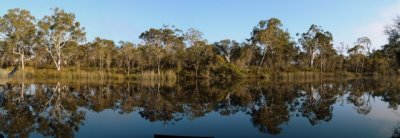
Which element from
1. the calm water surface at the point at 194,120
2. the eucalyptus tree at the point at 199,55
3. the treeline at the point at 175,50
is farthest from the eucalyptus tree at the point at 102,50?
the calm water surface at the point at 194,120

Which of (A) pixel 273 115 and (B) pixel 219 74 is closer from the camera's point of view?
(A) pixel 273 115

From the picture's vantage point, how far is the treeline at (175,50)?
51.2 meters

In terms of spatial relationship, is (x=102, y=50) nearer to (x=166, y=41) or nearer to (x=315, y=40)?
(x=166, y=41)

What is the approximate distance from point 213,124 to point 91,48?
57526 mm

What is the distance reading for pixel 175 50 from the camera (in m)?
55.1

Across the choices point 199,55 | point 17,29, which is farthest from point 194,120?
point 17,29

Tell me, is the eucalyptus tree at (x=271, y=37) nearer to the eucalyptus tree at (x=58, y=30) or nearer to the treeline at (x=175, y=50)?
the treeline at (x=175, y=50)

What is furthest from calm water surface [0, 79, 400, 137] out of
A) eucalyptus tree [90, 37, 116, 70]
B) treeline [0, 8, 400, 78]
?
eucalyptus tree [90, 37, 116, 70]

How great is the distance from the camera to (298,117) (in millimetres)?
12641

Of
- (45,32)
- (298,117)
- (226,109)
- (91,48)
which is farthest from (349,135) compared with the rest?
(91,48)

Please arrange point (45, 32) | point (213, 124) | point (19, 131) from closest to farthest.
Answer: point (19, 131) → point (213, 124) → point (45, 32)

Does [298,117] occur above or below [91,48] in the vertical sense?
below

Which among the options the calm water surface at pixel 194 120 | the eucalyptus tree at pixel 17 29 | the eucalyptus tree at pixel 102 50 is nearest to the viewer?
the calm water surface at pixel 194 120

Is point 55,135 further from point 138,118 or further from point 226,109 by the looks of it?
point 226,109
